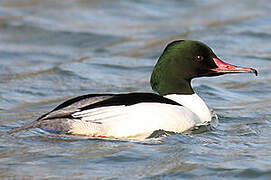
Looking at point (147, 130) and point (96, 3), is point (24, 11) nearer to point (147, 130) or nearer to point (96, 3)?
point (96, 3)

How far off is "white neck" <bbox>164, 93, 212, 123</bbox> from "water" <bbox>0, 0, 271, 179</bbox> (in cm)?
20

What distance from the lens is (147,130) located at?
22.9ft

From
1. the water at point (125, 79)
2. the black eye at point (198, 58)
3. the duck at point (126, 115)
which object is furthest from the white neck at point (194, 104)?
the black eye at point (198, 58)

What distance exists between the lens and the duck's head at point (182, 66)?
7773mm

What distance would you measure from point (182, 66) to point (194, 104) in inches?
17.6

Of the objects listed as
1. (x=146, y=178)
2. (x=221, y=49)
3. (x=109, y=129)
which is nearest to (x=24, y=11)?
(x=221, y=49)

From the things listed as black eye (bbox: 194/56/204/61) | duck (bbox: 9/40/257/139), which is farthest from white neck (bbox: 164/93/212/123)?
black eye (bbox: 194/56/204/61)

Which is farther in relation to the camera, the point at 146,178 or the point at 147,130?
the point at 147,130

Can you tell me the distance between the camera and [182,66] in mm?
7836

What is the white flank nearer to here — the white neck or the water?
the water

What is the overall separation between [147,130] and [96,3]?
894 cm

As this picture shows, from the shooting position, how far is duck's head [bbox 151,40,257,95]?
777cm

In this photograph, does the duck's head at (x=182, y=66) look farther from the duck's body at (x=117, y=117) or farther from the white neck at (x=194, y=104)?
the duck's body at (x=117, y=117)

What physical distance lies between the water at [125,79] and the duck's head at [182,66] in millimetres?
638
